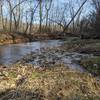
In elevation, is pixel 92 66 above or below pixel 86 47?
below

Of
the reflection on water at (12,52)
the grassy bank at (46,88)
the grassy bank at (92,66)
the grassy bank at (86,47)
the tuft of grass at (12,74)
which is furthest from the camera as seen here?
the grassy bank at (86,47)

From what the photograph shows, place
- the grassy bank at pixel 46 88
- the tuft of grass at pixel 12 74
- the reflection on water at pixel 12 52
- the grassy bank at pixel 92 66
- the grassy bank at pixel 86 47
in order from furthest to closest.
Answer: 1. the grassy bank at pixel 86 47
2. the reflection on water at pixel 12 52
3. the grassy bank at pixel 92 66
4. the tuft of grass at pixel 12 74
5. the grassy bank at pixel 46 88

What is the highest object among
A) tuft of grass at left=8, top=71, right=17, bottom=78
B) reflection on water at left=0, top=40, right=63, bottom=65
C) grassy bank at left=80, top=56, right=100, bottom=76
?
tuft of grass at left=8, top=71, right=17, bottom=78

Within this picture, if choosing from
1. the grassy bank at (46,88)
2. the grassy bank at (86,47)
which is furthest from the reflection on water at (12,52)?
the grassy bank at (46,88)

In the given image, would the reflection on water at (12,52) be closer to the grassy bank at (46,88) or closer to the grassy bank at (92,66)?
the grassy bank at (92,66)

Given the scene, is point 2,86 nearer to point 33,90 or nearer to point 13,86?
point 13,86

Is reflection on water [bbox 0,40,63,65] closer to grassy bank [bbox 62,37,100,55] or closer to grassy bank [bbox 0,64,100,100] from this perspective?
grassy bank [bbox 62,37,100,55]

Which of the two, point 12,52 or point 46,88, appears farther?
point 12,52

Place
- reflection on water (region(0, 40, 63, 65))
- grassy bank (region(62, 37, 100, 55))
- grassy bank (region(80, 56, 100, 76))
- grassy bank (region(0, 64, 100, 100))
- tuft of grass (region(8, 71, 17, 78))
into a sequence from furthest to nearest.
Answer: grassy bank (region(62, 37, 100, 55)) → reflection on water (region(0, 40, 63, 65)) → grassy bank (region(80, 56, 100, 76)) → tuft of grass (region(8, 71, 17, 78)) → grassy bank (region(0, 64, 100, 100))

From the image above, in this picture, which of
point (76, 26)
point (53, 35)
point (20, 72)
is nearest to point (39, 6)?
point (53, 35)

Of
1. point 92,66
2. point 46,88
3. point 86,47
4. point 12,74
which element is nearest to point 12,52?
point 86,47

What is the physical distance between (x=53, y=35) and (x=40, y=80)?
116 feet

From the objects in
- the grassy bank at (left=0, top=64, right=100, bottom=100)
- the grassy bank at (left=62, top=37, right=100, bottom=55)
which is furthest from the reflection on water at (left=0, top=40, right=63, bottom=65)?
the grassy bank at (left=0, top=64, right=100, bottom=100)

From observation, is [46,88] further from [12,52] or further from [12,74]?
[12,52]
